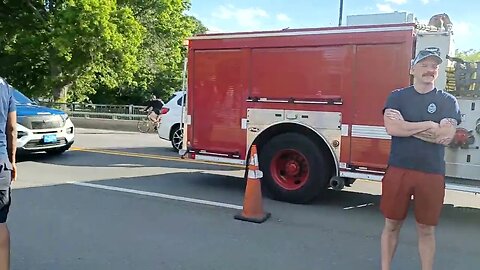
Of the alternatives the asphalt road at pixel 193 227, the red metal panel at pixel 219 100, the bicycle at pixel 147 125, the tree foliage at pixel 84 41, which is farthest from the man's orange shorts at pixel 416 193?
the tree foliage at pixel 84 41

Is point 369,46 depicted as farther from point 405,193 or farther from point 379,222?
point 405,193

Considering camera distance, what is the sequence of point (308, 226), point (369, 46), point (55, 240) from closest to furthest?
point (55, 240) → point (308, 226) → point (369, 46)

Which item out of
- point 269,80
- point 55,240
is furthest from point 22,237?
point 269,80

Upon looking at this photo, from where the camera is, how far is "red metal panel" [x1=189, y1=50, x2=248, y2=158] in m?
7.27

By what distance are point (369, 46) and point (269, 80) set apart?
4.79ft

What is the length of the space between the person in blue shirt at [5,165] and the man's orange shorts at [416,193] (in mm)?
2780

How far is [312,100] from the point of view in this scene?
6.65 meters

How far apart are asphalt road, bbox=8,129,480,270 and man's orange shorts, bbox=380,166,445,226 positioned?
934 millimetres

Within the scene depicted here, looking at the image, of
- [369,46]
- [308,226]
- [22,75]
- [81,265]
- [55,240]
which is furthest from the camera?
[22,75]

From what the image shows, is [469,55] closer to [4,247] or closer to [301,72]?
[301,72]

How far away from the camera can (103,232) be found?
5383mm

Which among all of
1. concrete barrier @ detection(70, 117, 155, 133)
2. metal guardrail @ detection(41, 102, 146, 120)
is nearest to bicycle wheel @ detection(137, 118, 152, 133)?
concrete barrier @ detection(70, 117, 155, 133)

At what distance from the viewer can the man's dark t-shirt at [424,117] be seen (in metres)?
3.70

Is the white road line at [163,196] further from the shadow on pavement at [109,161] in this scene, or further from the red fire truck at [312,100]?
the shadow on pavement at [109,161]
